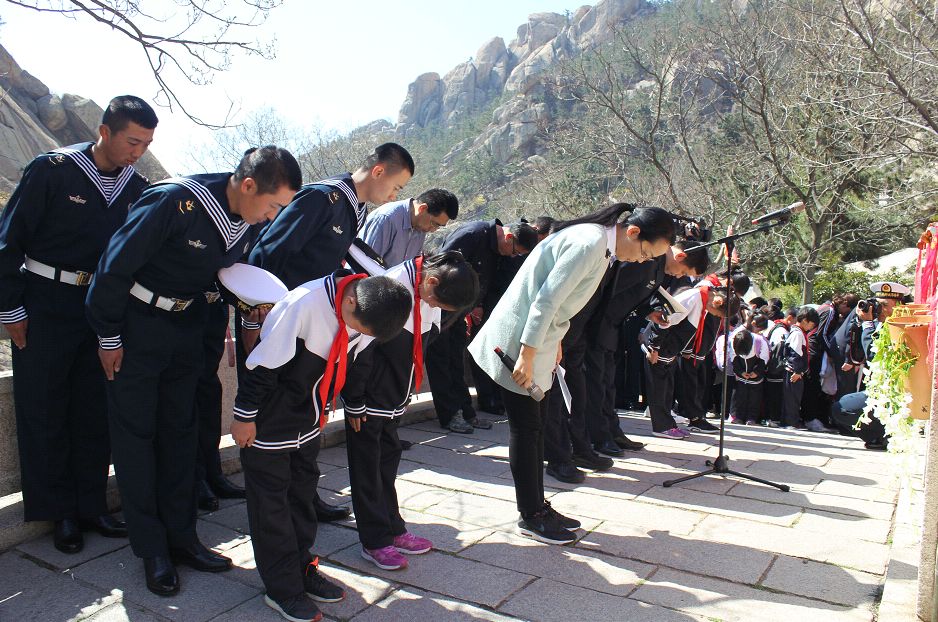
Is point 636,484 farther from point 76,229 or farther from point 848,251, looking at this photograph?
point 848,251

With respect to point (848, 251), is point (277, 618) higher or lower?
lower

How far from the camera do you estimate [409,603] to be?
2830 millimetres

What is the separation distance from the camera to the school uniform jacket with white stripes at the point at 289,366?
2600 millimetres

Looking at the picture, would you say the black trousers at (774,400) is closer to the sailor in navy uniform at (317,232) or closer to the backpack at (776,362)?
the backpack at (776,362)

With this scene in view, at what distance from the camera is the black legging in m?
3.48

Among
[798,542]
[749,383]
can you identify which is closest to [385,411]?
[798,542]

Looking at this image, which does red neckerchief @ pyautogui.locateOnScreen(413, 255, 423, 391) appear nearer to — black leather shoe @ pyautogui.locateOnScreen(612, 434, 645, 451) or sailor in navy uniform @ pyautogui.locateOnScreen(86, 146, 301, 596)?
sailor in navy uniform @ pyautogui.locateOnScreen(86, 146, 301, 596)

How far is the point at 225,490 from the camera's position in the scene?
3943 mm

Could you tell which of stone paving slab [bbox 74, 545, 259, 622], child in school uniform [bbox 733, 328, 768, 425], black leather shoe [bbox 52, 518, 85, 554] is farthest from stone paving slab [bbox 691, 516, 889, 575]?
child in school uniform [bbox 733, 328, 768, 425]

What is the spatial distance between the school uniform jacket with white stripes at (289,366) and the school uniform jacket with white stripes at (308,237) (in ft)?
2.71

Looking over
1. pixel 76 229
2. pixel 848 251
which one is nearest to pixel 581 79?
pixel 848 251

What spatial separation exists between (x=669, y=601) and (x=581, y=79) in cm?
1859

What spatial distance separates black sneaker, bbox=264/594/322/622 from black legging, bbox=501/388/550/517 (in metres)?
1.20

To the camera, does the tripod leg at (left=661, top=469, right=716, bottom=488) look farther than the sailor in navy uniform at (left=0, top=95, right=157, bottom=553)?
Yes
